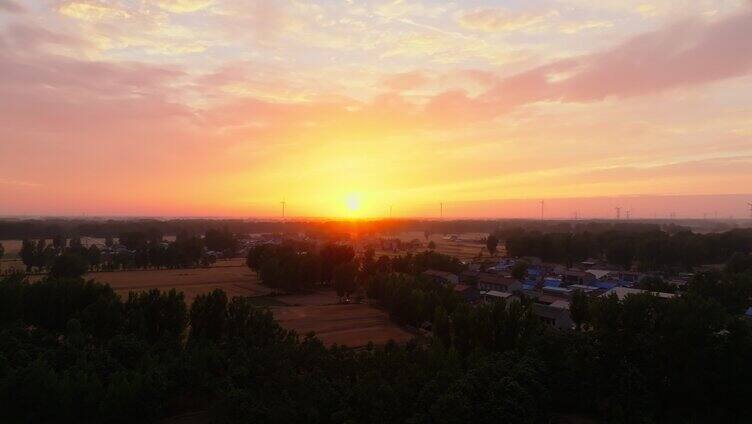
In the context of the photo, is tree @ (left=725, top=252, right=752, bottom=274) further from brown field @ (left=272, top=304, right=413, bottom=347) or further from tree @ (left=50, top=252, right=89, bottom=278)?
tree @ (left=50, top=252, right=89, bottom=278)

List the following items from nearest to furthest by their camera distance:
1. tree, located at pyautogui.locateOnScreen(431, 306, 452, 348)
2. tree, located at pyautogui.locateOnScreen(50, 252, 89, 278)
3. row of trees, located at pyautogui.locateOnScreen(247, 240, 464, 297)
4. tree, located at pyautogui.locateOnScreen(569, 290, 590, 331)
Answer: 1. tree, located at pyautogui.locateOnScreen(431, 306, 452, 348)
2. tree, located at pyautogui.locateOnScreen(569, 290, 590, 331)
3. row of trees, located at pyautogui.locateOnScreen(247, 240, 464, 297)
4. tree, located at pyautogui.locateOnScreen(50, 252, 89, 278)

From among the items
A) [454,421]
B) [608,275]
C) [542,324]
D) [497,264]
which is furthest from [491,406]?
[497,264]

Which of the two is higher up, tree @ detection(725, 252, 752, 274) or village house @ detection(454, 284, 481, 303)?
tree @ detection(725, 252, 752, 274)

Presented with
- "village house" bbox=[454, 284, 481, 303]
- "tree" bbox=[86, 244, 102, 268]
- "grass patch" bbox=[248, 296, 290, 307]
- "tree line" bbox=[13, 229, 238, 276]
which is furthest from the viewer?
"tree" bbox=[86, 244, 102, 268]

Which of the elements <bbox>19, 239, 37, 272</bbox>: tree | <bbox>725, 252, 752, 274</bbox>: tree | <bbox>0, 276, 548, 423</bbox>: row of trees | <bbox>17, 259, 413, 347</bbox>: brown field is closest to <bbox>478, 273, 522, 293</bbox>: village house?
<bbox>17, 259, 413, 347</bbox>: brown field

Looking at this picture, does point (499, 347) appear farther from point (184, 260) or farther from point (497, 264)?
point (184, 260)

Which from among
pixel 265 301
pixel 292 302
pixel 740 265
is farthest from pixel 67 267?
pixel 740 265

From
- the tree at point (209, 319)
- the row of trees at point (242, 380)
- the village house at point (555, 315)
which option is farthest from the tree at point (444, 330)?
the tree at point (209, 319)

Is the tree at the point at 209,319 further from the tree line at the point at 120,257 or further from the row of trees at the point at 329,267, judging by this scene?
the tree line at the point at 120,257
